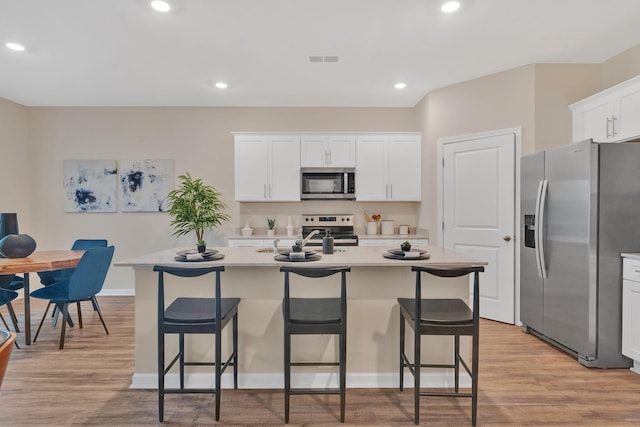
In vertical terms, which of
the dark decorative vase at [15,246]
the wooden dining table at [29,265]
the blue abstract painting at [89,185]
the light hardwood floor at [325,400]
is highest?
the blue abstract painting at [89,185]

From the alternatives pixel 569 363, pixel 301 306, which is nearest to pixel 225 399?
pixel 301 306

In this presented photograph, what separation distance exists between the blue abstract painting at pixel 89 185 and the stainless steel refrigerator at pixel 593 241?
555 cm

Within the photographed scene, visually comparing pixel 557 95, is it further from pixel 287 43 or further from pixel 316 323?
pixel 316 323

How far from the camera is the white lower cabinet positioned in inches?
103

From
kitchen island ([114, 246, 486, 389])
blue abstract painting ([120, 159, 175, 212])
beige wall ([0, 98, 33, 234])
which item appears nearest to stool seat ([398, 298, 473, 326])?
kitchen island ([114, 246, 486, 389])

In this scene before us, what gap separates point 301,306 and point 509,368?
1.87 m

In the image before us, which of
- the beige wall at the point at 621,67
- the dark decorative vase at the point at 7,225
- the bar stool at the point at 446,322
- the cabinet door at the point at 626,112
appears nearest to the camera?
the bar stool at the point at 446,322

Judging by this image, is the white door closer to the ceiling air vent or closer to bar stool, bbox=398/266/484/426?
the ceiling air vent

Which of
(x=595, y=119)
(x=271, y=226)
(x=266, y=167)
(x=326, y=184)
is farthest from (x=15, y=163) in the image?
(x=595, y=119)

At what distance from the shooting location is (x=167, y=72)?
382cm

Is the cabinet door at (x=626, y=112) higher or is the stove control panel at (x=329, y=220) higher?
the cabinet door at (x=626, y=112)

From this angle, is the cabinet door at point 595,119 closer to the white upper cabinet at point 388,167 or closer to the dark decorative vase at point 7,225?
the white upper cabinet at point 388,167

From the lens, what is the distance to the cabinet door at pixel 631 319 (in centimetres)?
261

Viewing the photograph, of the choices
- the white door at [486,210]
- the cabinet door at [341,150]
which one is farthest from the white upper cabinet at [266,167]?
the white door at [486,210]
